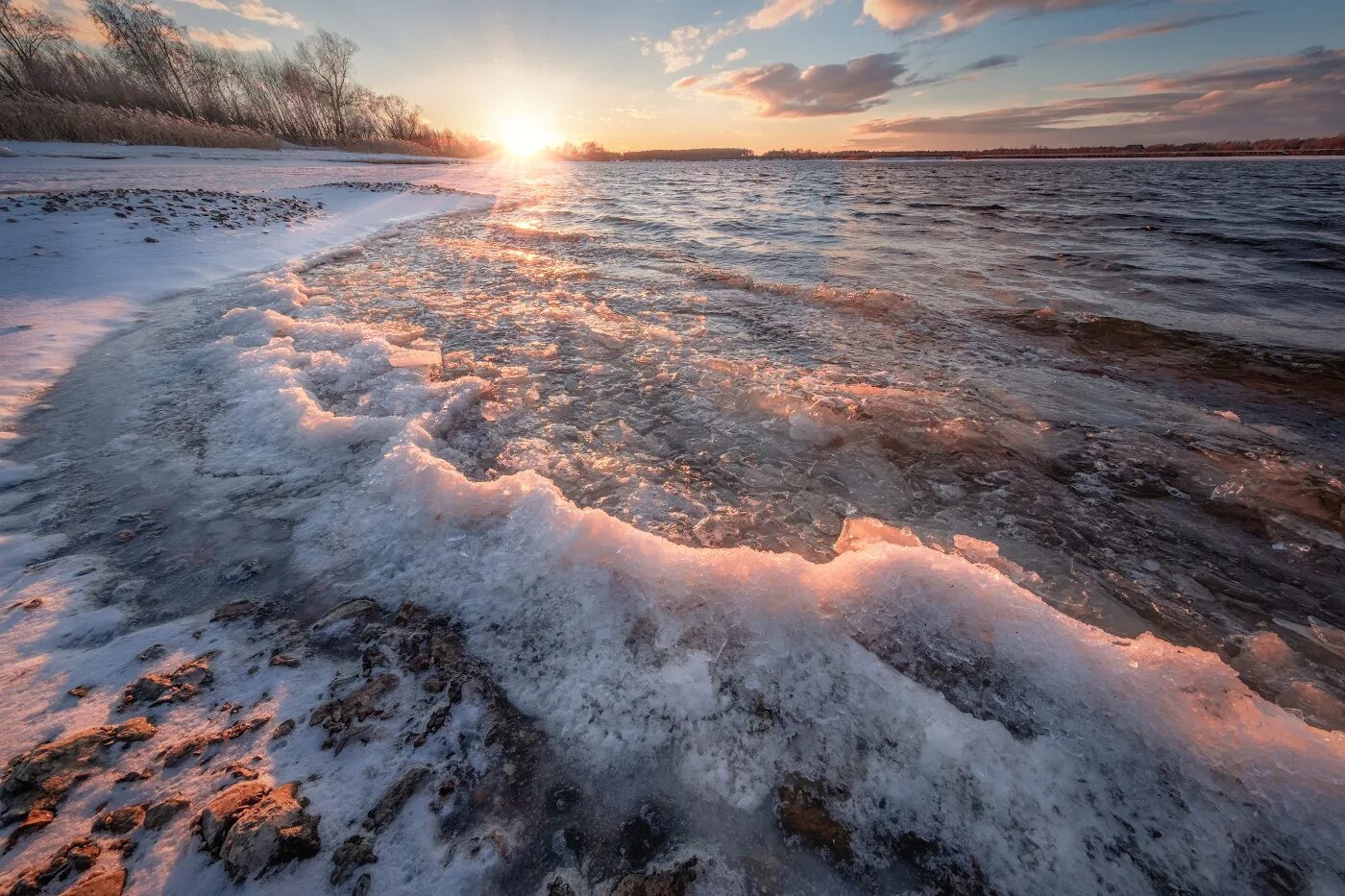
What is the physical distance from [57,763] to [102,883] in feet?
1.79

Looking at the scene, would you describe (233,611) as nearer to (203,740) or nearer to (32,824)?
(203,740)

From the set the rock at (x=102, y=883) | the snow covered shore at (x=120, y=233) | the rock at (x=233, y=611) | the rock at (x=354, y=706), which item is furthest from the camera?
the snow covered shore at (x=120, y=233)

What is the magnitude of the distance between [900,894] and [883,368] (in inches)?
182

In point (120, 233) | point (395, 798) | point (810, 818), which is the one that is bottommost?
point (810, 818)

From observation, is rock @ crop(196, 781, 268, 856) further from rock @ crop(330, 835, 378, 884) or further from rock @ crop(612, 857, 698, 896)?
rock @ crop(612, 857, 698, 896)

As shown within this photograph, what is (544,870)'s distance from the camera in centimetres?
144

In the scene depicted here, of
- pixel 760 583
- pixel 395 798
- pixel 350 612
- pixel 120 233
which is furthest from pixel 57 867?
pixel 120 233

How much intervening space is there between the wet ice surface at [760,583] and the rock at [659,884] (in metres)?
0.05

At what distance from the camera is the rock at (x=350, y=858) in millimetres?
1368

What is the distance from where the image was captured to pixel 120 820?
4.65ft

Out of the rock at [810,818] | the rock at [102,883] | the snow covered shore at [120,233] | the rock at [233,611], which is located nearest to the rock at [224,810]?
the rock at [102,883]

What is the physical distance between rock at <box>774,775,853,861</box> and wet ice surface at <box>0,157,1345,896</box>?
11 mm

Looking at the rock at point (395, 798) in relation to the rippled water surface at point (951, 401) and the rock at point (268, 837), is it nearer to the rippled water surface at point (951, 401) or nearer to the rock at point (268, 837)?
the rock at point (268, 837)

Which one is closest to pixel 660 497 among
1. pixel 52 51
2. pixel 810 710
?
pixel 810 710
